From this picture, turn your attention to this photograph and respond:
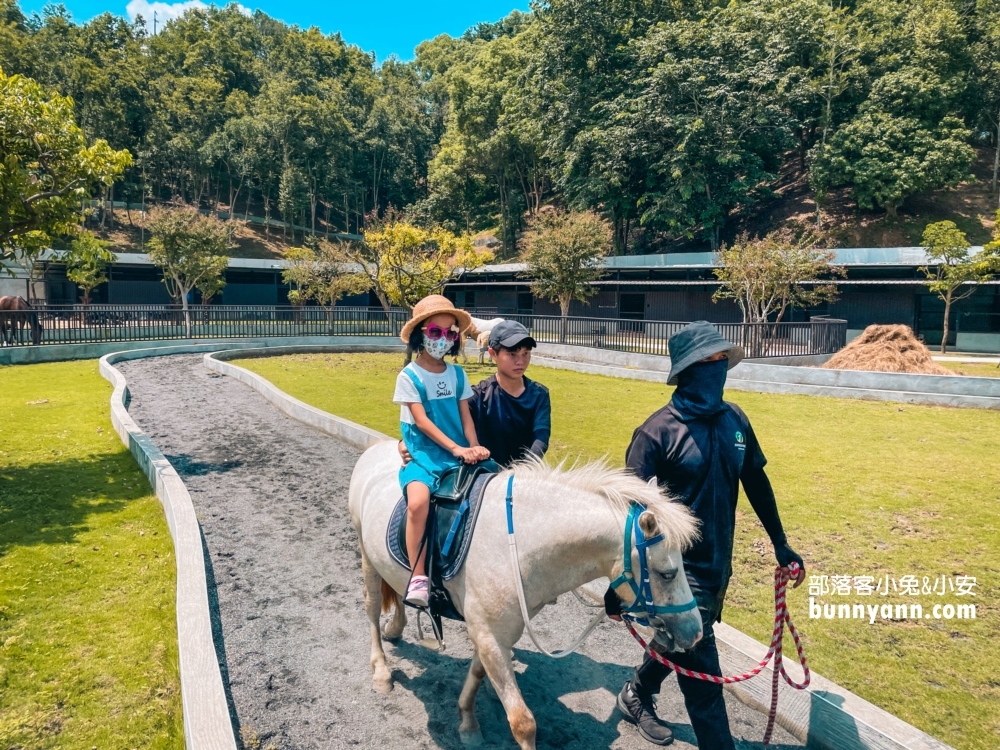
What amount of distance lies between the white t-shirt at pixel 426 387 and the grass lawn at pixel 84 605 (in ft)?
7.29

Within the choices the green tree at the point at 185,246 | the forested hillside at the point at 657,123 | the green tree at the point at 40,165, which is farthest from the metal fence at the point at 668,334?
the green tree at the point at 185,246

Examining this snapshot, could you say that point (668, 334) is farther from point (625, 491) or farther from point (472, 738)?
point (625, 491)

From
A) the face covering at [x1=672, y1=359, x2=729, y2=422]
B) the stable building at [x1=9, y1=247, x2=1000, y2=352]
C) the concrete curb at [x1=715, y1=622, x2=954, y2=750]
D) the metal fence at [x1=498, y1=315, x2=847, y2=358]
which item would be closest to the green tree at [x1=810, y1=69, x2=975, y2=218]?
the stable building at [x1=9, y1=247, x2=1000, y2=352]

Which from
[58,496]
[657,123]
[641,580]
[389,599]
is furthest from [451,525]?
[657,123]

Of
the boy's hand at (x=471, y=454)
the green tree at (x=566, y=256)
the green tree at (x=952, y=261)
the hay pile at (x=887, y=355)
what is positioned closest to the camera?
the boy's hand at (x=471, y=454)

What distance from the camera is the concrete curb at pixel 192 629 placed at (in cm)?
326

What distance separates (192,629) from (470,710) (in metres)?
2.04

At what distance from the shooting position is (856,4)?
42.3 m

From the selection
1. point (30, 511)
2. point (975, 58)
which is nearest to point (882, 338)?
point (30, 511)

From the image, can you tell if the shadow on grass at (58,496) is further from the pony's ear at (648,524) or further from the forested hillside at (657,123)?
the forested hillside at (657,123)

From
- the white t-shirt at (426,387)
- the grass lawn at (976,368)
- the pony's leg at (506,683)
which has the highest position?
the white t-shirt at (426,387)

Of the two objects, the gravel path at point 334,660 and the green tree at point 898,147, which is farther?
the green tree at point 898,147

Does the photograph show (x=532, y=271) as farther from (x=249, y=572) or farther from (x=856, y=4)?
(x=856, y=4)

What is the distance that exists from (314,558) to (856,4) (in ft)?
172
